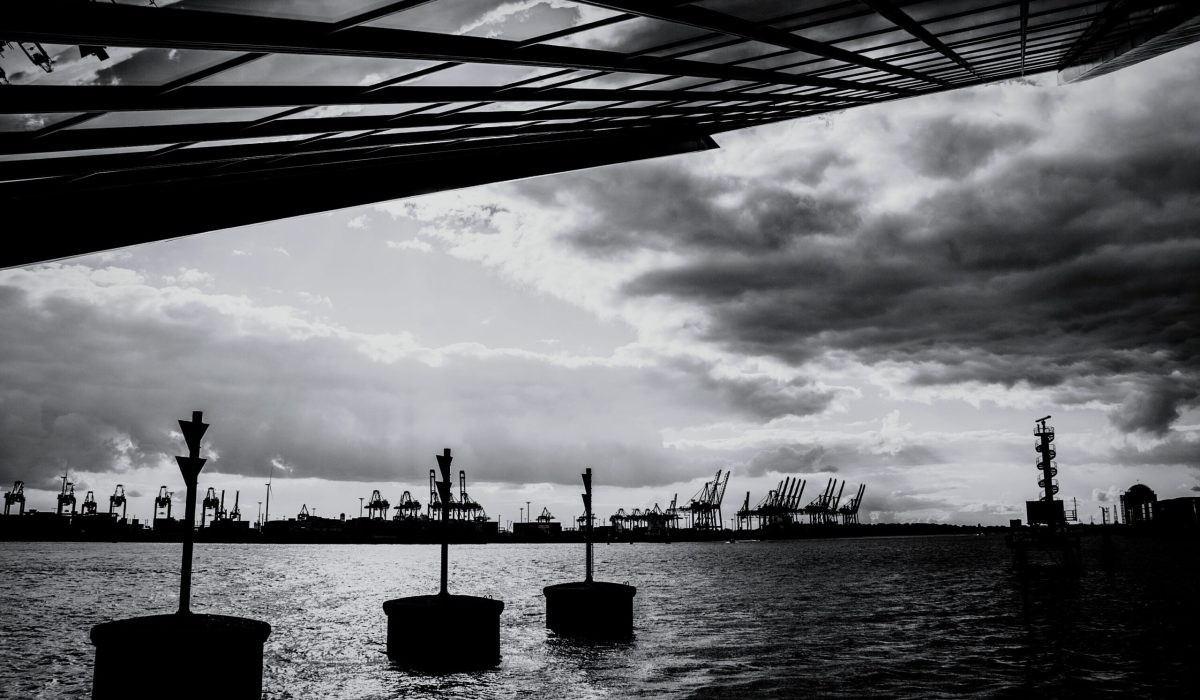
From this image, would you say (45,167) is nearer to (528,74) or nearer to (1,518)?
(528,74)

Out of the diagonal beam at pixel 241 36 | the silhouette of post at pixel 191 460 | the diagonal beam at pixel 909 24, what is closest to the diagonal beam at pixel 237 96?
the diagonal beam at pixel 241 36

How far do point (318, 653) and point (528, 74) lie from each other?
23033 millimetres

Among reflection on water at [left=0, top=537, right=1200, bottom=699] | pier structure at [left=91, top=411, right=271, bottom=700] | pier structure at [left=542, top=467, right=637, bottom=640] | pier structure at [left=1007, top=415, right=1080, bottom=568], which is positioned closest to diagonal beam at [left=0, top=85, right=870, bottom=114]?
pier structure at [left=91, top=411, right=271, bottom=700]

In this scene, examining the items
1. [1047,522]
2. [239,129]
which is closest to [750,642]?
[239,129]

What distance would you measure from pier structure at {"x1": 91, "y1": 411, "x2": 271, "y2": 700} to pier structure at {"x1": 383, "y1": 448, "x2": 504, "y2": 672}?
257 inches

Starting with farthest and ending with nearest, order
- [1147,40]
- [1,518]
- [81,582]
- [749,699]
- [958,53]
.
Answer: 1. [1,518]
2. [81,582]
3. [1147,40]
4. [958,53]
5. [749,699]

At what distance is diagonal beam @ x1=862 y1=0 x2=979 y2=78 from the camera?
13.1 metres

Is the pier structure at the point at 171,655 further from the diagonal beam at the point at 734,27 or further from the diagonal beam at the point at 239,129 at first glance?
the diagonal beam at the point at 734,27

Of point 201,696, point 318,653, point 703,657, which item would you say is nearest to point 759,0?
point 201,696

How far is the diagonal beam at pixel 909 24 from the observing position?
43.1 feet

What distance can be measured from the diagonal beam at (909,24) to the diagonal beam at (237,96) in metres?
A: 4.83

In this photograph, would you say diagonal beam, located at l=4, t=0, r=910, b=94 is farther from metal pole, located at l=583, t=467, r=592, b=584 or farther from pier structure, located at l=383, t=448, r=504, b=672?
metal pole, located at l=583, t=467, r=592, b=584

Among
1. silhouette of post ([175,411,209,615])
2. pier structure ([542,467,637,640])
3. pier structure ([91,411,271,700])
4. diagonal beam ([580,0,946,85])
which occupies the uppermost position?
diagonal beam ([580,0,946,85])

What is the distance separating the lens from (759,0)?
11406 mm
